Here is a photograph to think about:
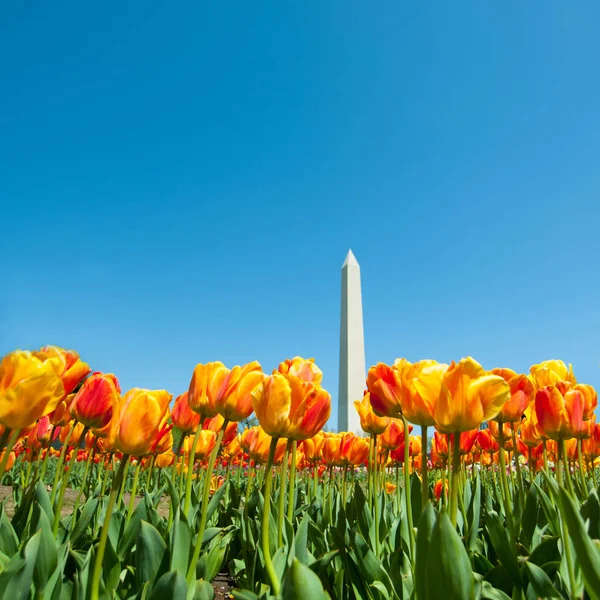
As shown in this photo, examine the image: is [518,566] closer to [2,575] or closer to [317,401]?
[317,401]

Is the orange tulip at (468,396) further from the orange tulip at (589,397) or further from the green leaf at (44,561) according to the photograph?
the orange tulip at (589,397)

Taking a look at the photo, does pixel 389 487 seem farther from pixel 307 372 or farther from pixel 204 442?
pixel 307 372

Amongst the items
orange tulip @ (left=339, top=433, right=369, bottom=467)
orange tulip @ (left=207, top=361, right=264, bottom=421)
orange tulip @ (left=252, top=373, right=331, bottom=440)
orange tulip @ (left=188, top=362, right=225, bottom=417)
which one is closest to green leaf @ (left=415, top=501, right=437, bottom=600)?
orange tulip @ (left=252, top=373, right=331, bottom=440)

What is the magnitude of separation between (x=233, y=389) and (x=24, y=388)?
646 millimetres

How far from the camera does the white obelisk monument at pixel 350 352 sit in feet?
59.9

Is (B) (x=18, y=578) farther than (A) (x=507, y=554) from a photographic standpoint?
No

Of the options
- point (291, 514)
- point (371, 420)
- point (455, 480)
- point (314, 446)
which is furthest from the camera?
point (314, 446)

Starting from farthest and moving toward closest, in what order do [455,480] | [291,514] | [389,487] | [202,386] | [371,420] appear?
[389,487], [371,420], [291,514], [202,386], [455,480]

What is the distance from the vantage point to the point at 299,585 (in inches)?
34.7

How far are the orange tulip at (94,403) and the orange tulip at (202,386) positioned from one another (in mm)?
328

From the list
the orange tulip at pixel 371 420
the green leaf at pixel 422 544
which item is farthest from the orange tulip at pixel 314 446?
the green leaf at pixel 422 544

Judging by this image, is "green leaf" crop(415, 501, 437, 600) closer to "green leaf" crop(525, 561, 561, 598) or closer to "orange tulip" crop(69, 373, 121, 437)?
"green leaf" crop(525, 561, 561, 598)

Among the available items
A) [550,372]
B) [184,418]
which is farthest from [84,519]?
[550,372]

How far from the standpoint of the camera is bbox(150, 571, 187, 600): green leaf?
1.01 metres
